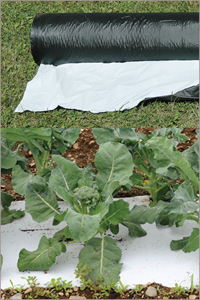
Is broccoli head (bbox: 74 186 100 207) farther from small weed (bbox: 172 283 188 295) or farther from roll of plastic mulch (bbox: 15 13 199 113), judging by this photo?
roll of plastic mulch (bbox: 15 13 199 113)

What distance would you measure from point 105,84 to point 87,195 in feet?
5.46

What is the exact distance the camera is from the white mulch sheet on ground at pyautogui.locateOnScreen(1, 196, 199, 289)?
1.54m

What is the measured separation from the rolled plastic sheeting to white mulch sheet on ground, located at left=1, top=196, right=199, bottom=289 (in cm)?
182

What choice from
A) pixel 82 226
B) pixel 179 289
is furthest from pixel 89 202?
pixel 179 289

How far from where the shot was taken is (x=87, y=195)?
1.51 m

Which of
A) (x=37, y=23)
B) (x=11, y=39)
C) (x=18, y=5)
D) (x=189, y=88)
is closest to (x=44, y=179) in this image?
(x=189, y=88)

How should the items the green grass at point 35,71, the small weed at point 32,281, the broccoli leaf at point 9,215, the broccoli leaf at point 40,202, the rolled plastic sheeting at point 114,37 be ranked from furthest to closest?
1. the rolled plastic sheeting at point 114,37
2. the green grass at point 35,71
3. the broccoli leaf at point 9,215
4. the broccoli leaf at point 40,202
5. the small weed at point 32,281

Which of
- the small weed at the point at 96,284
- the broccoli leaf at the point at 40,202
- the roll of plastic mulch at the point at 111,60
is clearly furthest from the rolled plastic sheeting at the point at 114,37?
the small weed at the point at 96,284

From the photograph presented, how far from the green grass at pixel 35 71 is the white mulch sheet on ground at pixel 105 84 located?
0.07 m

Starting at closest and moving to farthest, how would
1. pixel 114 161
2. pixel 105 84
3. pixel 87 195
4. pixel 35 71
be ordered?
pixel 87 195, pixel 114 161, pixel 105 84, pixel 35 71

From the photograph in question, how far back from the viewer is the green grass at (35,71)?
2791mm

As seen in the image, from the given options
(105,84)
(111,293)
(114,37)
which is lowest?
(111,293)

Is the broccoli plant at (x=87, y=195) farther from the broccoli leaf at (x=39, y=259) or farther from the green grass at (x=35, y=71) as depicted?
the green grass at (x=35, y=71)

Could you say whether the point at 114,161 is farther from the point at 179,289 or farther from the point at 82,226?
the point at 179,289
